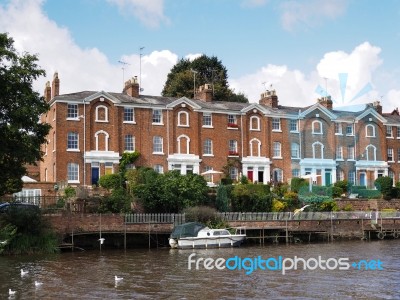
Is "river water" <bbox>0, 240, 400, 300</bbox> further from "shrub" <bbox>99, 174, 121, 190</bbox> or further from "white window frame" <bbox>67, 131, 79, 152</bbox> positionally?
"white window frame" <bbox>67, 131, 79, 152</bbox>

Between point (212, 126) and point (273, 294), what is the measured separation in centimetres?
3949

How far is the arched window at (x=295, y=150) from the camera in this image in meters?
68.4

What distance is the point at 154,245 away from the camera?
49.1 meters

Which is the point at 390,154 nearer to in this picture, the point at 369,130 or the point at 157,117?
the point at 369,130

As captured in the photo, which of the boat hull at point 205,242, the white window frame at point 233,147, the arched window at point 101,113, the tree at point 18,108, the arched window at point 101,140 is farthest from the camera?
the white window frame at point 233,147

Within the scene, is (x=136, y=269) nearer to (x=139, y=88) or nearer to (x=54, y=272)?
(x=54, y=272)

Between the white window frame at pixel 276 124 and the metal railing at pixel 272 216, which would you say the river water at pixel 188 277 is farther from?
the white window frame at pixel 276 124

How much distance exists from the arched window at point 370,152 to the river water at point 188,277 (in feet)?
101

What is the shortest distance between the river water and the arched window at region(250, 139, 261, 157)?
931 inches

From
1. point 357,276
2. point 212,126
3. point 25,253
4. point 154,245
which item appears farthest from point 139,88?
point 357,276

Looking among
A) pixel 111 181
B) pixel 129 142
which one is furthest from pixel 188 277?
pixel 129 142

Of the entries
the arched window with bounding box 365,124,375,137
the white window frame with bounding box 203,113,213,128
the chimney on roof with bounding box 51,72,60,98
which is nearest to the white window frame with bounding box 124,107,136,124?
the chimney on roof with bounding box 51,72,60,98

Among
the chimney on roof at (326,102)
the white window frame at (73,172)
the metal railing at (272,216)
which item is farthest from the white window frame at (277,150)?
the white window frame at (73,172)

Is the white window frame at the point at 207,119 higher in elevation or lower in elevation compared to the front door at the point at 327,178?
higher
